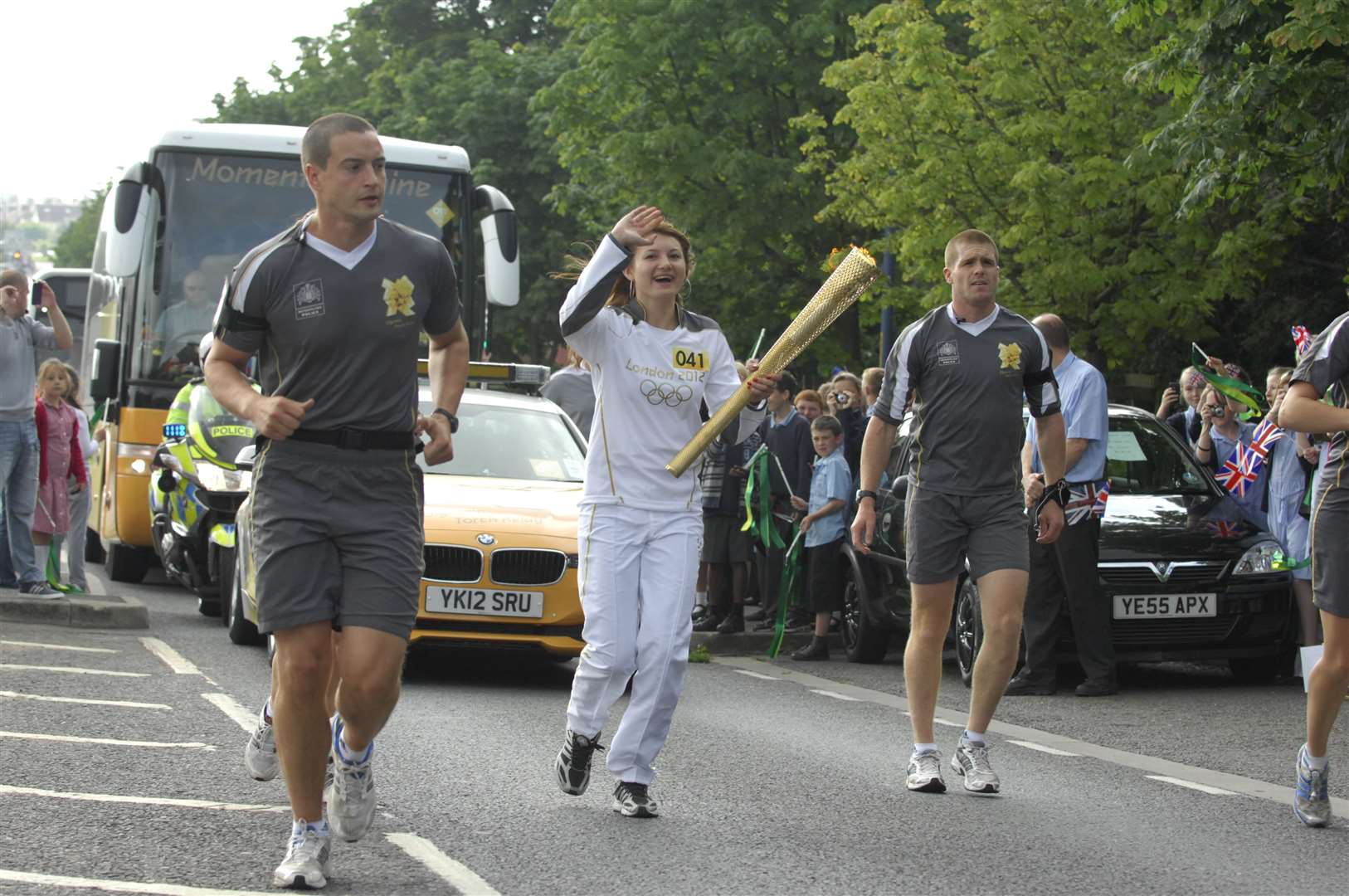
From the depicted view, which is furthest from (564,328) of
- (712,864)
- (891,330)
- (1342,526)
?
(891,330)

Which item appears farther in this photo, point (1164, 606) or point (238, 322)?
point (1164, 606)

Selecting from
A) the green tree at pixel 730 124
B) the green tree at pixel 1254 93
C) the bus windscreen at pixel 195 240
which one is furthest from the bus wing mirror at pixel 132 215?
the green tree at pixel 730 124

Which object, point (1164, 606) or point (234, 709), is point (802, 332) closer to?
point (234, 709)

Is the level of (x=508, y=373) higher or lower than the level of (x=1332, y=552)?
higher

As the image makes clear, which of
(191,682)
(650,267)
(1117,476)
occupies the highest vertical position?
(650,267)

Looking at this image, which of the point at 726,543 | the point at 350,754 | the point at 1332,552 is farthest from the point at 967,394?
the point at 726,543

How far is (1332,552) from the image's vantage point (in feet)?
22.6

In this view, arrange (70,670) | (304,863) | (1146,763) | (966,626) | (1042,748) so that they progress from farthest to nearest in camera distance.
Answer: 1. (966,626)
2. (70,670)
3. (1042,748)
4. (1146,763)
5. (304,863)

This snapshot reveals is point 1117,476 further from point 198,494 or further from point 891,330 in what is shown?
point 891,330

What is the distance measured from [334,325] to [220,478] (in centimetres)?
912

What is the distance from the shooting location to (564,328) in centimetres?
697

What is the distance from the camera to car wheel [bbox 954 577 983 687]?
11.6 m

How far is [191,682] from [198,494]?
417 centimetres

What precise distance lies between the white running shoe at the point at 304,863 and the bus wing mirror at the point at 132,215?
11.6m
